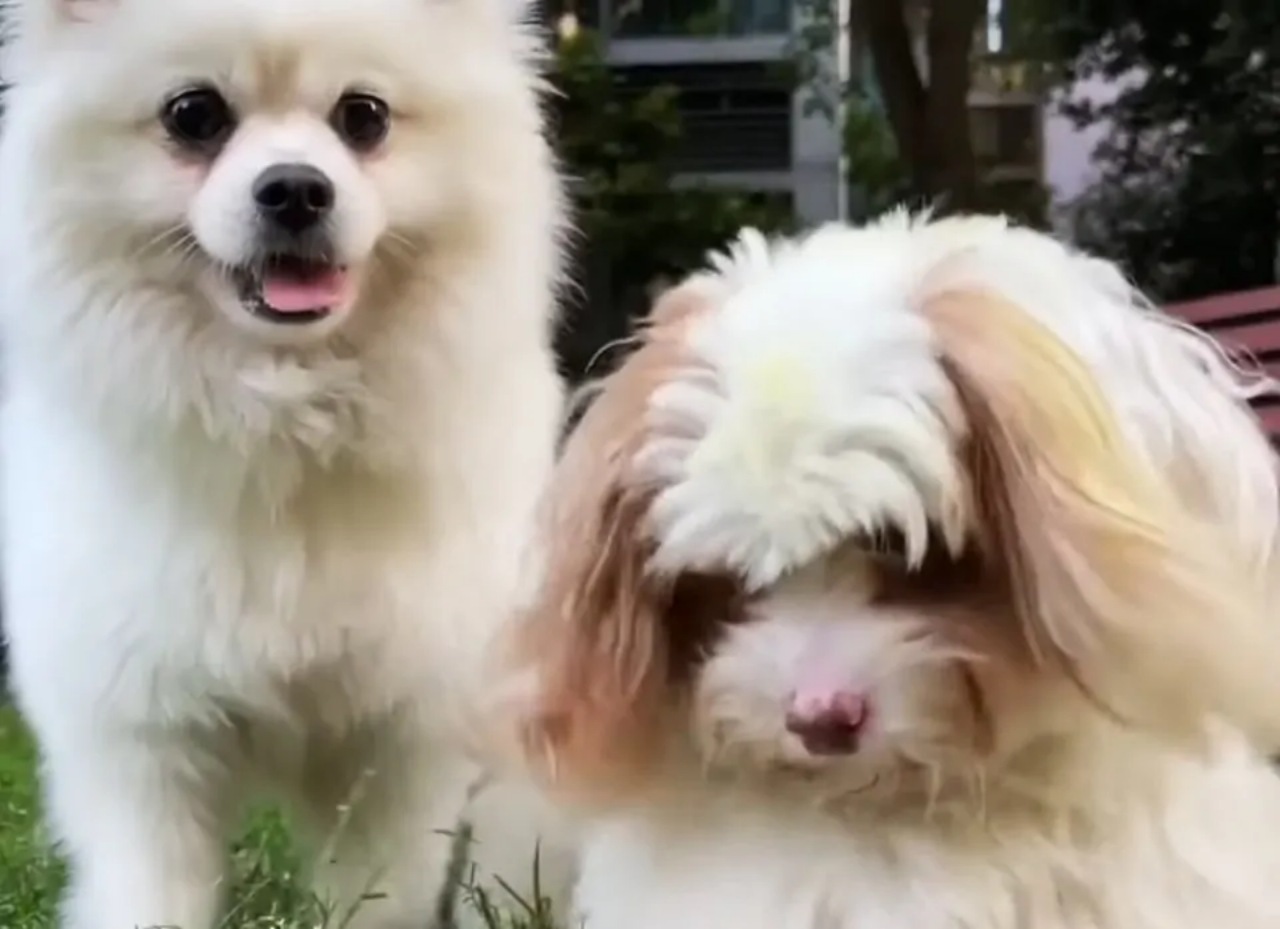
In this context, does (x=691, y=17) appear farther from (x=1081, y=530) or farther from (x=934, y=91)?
(x=1081, y=530)

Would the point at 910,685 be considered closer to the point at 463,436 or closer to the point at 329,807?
the point at 463,436

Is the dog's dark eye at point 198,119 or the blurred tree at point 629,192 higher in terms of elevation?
the dog's dark eye at point 198,119

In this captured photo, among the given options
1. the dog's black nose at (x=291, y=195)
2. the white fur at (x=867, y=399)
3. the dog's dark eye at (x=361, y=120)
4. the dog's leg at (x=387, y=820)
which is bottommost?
the dog's leg at (x=387, y=820)

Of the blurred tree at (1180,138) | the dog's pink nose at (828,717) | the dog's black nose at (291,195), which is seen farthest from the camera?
the blurred tree at (1180,138)

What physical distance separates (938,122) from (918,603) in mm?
4815

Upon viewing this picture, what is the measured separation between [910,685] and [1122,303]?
0.37 meters

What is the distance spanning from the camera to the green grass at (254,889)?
2213mm

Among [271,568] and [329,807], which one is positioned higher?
[271,568]

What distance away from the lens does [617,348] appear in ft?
5.41

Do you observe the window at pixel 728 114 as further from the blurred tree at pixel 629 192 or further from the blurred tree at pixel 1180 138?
the blurred tree at pixel 1180 138

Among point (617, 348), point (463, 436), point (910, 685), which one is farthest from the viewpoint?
point (463, 436)

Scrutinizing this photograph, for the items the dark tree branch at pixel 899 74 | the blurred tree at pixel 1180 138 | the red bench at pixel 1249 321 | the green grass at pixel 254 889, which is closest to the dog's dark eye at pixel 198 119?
the green grass at pixel 254 889

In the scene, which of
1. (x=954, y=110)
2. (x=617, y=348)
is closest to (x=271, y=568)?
(x=617, y=348)

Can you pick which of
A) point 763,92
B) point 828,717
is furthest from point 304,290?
point 763,92
